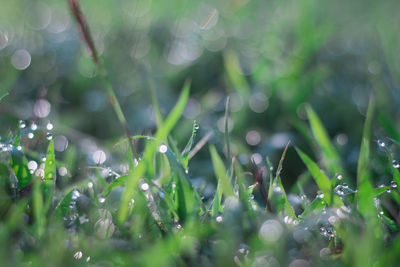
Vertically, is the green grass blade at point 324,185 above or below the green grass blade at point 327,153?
above

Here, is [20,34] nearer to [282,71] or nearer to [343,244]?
[282,71]

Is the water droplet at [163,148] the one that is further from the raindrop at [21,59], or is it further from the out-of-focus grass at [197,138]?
the raindrop at [21,59]

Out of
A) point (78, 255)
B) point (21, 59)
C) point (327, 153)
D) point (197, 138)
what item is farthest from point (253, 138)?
point (21, 59)

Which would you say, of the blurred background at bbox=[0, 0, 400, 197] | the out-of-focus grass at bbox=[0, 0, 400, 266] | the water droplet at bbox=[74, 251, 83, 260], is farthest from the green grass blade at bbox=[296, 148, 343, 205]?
the water droplet at bbox=[74, 251, 83, 260]

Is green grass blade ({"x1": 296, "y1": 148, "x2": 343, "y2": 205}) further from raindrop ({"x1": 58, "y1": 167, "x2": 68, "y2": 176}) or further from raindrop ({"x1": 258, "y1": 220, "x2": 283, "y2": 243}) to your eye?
raindrop ({"x1": 58, "y1": 167, "x2": 68, "y2": 176})

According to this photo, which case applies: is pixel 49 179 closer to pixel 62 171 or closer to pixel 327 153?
pixel 62 171

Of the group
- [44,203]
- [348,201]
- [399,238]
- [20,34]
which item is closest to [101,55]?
[20,34]

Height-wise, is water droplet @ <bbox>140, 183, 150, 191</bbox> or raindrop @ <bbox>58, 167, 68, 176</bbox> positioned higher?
water droplet @ <bbox>140, 183, 150, 191</bbox>

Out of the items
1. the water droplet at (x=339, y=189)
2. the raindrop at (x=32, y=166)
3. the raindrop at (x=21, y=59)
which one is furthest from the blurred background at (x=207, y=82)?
the water droplet at (x=339, y=189)
